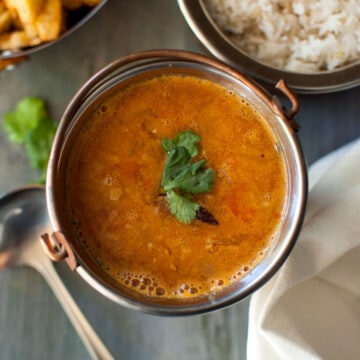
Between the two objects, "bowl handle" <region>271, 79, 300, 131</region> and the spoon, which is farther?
the spoon

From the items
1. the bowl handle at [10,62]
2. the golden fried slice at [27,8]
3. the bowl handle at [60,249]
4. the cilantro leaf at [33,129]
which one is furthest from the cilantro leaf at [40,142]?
the bowl handle at [60,249]

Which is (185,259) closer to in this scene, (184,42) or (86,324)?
(86,324)

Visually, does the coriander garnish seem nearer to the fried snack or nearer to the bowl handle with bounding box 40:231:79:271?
the bowl handle with bounding box 40:231:79:271

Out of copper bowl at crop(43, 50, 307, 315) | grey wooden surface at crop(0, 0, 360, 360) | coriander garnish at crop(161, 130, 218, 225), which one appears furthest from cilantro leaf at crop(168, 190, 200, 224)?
grey wooden surface at crop(0, 0, 360, 360)

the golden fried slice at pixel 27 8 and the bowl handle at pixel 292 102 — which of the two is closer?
the bowl handle at pixel 292 102

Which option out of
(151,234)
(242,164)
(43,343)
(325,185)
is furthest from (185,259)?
(43,343)

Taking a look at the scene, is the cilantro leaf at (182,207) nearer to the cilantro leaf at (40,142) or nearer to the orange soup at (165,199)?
the orange soup at (165,199)
